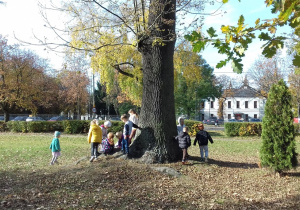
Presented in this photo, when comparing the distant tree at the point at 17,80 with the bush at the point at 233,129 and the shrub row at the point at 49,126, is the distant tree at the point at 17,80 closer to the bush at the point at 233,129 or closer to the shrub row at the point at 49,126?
the shrub row at the point at 49,126

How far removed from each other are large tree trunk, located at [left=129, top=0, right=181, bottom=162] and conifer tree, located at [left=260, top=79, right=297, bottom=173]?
7.78ft

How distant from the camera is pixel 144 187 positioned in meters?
6.15

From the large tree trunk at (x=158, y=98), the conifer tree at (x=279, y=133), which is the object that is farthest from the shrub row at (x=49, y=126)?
the conifer tree at (x=279, y=133)

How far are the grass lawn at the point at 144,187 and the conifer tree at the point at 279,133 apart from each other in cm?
41

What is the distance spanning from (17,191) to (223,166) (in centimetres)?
540

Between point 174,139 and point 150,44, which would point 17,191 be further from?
point 150,44

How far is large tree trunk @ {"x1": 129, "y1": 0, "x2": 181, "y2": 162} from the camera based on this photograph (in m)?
7.84

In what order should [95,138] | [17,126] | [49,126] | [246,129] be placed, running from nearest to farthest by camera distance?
[95,138], [246,129], [49,126], [17,126]

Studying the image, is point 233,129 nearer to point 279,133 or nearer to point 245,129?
point 245,129

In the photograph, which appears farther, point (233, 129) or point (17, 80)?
point (17, 80)

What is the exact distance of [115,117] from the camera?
175 ft

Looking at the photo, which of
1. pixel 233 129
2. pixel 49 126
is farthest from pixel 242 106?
pixel 49 126

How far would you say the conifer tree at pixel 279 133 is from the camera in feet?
23.5

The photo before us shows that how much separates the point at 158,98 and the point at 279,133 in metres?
3.24
